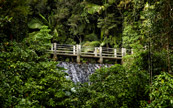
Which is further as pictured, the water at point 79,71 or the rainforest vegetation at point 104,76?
the water at point 79,71

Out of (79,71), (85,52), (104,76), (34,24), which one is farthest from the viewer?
(34,24)

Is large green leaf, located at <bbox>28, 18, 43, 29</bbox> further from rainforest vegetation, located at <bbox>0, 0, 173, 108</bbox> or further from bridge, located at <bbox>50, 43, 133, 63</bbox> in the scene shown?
rainforest vegetation, located at <bbox>0, 0, 173, 108</bbox>

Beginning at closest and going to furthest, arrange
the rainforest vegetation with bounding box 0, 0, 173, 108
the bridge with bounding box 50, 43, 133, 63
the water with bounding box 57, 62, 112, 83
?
the rainforest vegetation with bounding box 0, 0, 173, 108
the water with bounding box 57, 62, 112, 83
the bridge with bounding box 50, 43, 133, 63

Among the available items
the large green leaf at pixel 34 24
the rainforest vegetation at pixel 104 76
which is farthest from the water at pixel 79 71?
the large green leaf at pixel 34 24

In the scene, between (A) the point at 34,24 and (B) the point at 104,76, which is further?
(A) the point at 34,24

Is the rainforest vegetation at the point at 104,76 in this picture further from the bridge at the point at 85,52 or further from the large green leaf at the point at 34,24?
the large green leaf at the point at 34,24

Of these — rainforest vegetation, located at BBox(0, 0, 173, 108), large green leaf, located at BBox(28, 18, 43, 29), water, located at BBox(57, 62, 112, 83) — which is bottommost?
water, located at BBox(57, 62, 112, 83)

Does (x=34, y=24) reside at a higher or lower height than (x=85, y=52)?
higher

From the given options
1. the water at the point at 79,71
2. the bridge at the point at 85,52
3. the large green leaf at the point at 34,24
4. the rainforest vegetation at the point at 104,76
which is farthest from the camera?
the large green leaf at the point at 34,24

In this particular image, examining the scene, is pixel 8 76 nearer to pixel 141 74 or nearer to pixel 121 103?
pixel 121 103

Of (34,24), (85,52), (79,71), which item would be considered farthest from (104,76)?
(34,24)

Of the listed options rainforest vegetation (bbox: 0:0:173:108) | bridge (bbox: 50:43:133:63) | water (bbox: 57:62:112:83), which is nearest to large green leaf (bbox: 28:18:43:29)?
bridge (bbox: 50:43:133:63)

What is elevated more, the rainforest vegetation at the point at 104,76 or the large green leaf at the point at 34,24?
the large green leaf at the point at 34,24

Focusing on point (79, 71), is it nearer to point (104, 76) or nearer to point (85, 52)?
point (85, 52)
